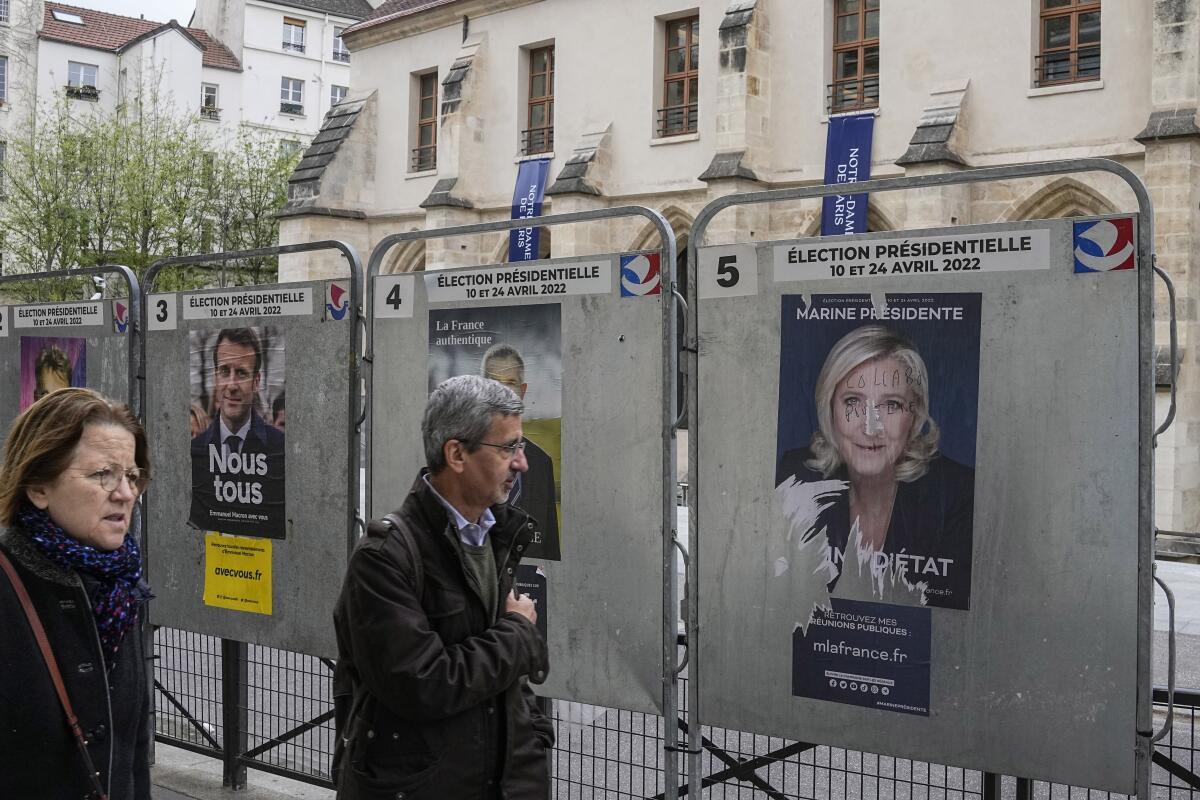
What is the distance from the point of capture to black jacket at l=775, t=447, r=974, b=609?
3.76m

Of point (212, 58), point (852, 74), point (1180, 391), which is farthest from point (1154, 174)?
point (212, 58)

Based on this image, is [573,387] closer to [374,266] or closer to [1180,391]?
[374,266]

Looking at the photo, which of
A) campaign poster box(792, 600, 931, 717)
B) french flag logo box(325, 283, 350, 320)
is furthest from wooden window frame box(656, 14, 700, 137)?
campaign poster box(792, 600, 931, 717)

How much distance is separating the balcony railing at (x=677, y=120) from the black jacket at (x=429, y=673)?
76.6 feet

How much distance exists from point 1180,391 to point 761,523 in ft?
55.3

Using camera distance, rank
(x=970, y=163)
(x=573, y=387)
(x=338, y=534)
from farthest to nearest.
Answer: (x=970, y=163) → (x=338, y=534) → (x=573, y=387)

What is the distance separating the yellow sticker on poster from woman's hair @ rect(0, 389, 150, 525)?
263cm

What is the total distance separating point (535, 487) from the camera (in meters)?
4.65

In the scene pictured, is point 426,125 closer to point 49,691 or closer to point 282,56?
point 49,691

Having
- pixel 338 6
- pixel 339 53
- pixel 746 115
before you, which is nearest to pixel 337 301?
pixel 746 115

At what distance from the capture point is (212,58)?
193 ft

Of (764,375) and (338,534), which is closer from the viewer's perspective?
(764,375)

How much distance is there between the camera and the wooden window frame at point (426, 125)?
3097 cm

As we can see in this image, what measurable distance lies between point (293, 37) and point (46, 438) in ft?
203
